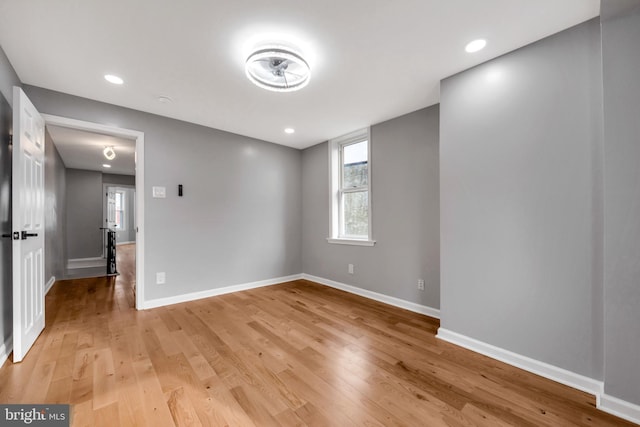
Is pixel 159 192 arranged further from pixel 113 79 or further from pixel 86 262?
pixel 86 262

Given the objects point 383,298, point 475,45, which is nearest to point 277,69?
point 475,45

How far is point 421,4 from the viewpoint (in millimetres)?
1546

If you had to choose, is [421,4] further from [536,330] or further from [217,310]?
[217,310]

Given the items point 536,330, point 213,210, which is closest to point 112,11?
point 213,210

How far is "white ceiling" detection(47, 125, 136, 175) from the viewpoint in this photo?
388cm

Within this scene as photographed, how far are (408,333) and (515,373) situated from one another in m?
0.83

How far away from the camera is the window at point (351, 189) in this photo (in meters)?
3.79

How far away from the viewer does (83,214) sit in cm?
634

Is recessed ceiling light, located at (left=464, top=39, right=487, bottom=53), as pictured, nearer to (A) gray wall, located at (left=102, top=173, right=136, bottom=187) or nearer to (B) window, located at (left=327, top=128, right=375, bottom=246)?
(B) window, located at (left=327, top=128, right=375, bottom=246)

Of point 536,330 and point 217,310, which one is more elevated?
point 536,330

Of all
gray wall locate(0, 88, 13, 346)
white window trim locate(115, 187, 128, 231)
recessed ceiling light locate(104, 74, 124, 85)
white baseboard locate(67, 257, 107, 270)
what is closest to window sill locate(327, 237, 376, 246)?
recessed ceiling light locate(104, 74, 124, 85)

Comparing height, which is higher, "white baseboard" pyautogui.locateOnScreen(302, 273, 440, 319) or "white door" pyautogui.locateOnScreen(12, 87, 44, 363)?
"white door" pyautogui.locateOnScreen(12, 87, 44, 363)

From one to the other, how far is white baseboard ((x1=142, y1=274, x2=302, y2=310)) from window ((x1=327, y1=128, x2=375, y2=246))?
1.17 meters

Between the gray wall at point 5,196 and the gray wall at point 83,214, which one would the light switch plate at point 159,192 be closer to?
the gray wall at point 5,196
